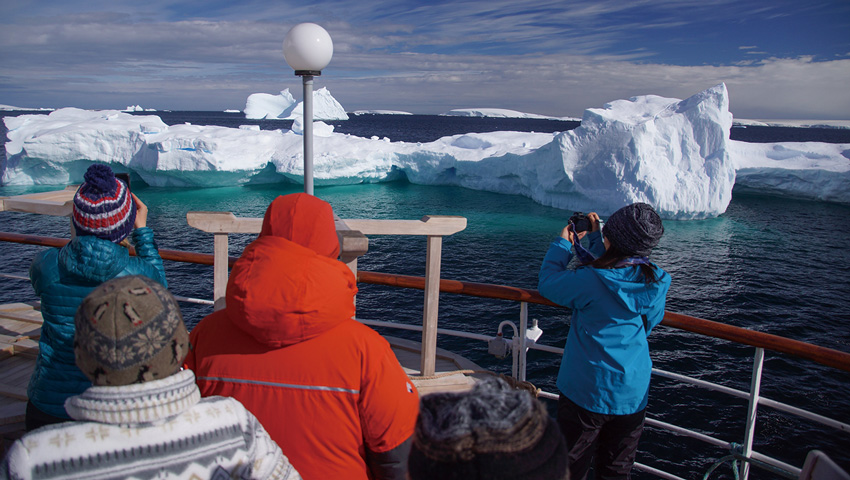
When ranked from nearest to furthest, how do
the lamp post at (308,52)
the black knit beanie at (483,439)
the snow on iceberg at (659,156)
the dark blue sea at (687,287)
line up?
the black knit beanie at (483,439) → the lamp post at (308,52) → the dark blue sea at (687,287) → the snow on iceberg at (659,156)

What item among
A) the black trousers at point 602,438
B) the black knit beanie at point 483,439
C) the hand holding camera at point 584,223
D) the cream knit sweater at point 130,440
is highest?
the hand holding camera at point 584,223

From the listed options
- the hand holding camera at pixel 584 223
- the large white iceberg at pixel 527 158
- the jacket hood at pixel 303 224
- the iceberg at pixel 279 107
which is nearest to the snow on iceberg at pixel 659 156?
the large white iceberg at pixel 527 158

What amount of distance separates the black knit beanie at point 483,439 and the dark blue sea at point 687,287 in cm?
655

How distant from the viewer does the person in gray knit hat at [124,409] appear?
2.52ft

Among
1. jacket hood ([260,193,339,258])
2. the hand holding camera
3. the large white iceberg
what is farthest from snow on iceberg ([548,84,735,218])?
jacket hood ([260,193,339,258])

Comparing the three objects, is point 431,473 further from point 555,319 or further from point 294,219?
point 555,319

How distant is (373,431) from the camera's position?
108 cm

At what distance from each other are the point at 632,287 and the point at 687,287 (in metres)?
11.2

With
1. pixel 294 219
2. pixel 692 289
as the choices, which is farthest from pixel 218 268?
pixel 692 289

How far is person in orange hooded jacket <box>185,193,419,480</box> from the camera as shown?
98 centimetres

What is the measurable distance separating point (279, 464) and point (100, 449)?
0.94 feet

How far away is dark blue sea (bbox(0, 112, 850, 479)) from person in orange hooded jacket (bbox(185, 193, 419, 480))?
6.23 metres

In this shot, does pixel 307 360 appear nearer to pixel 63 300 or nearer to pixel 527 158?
pixel 63 300

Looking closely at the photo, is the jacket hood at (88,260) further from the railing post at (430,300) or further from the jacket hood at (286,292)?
the railing post at (430,300)
